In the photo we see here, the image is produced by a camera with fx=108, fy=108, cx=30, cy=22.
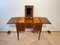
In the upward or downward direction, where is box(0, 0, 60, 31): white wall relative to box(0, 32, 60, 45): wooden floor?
upward

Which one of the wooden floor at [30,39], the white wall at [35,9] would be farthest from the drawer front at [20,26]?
the white wall at [35,9]

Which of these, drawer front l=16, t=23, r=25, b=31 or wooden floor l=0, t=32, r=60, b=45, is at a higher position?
drawer front l=16, t=23, r=25, b=31

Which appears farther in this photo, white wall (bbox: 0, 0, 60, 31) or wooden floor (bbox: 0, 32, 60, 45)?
white wall (bbox: 0, 0, 60, 31)

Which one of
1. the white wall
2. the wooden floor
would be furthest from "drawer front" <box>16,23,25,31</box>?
the white wall

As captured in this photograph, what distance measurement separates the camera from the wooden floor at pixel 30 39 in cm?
266

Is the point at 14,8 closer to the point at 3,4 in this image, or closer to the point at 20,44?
the point at 3,4

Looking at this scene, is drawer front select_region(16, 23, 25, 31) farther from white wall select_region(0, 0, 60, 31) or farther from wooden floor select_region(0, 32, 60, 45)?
white wall select_region(0, 0, 60, 31)

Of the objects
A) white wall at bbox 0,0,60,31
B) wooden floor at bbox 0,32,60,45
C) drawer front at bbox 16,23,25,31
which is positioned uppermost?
white wall at bbox 0,0,60,31

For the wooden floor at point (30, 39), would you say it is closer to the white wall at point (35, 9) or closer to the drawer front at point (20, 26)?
the drawer front at point (20, 26)

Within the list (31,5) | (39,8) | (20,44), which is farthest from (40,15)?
(20,44)

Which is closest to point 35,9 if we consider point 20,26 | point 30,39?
point 20,26

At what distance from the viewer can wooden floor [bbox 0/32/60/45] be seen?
2664mm

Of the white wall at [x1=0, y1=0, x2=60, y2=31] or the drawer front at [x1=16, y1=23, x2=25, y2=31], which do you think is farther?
the white wall at [x1=0, y1=0, x2=60, y2=31]

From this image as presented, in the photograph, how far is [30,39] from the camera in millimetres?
2879
